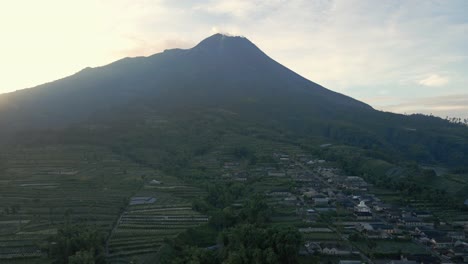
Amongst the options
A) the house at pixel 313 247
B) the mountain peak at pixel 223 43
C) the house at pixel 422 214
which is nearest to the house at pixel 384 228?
the house at pixel 422 214

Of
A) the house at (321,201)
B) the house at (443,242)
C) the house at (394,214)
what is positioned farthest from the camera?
the house at (321,201)

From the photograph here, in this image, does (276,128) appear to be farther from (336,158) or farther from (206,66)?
(206,66)

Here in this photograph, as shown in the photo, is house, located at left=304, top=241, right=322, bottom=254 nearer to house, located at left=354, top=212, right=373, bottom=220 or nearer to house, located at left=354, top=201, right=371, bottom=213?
house, located at left=354, top=212, right=373, bottom=220

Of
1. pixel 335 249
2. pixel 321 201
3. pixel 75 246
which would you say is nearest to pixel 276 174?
pixel 321 201

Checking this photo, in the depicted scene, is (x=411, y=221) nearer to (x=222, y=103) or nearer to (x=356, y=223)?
(x=356, y=223)

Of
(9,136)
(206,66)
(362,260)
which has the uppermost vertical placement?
(206,66)

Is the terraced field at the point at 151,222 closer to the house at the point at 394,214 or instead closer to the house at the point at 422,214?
the house at the point at 394,214

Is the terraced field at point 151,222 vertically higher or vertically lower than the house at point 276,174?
lower

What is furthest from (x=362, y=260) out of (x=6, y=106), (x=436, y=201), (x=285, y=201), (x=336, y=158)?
(x=6, y=106)
